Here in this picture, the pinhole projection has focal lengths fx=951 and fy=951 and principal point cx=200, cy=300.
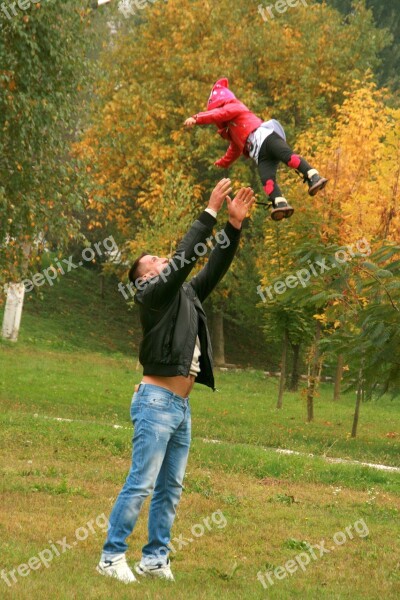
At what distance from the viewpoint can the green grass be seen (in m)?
7.07

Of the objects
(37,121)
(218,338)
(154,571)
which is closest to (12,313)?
(218,338)

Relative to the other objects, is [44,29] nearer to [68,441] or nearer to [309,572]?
[68,441]

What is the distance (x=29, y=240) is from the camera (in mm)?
18281

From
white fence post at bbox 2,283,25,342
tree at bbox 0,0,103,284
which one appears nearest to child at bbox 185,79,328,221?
tree at bbox 0,0,103,284

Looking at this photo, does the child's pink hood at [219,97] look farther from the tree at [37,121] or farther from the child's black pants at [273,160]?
the tree at [37,121]

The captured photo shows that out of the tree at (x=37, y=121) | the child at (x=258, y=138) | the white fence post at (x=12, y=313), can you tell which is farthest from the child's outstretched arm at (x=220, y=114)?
the white fence post at (x=12, y=313)

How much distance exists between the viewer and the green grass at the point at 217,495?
23.2 ft

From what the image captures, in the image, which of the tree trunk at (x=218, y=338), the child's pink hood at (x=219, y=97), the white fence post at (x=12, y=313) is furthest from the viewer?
the tree trunk at (x=218, y=338)

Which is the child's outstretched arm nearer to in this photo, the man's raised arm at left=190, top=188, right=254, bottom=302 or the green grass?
the man's raised arm at left=190, top=188, right=254, bottom=302

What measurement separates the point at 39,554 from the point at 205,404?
18.2m

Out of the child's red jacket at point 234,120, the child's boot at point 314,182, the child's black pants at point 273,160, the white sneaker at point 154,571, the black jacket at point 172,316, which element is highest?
the child's red jacket at point 234,120

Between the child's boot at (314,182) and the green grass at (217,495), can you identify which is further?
the green grass at (217,495)

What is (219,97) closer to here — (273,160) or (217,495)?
(273,160)

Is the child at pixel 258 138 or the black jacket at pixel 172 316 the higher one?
the child at pixel 258 138
